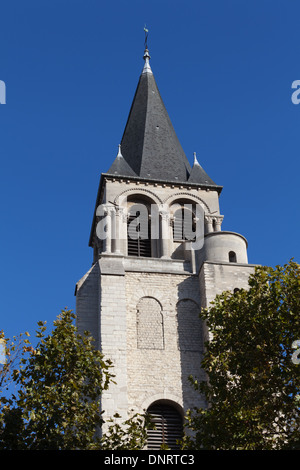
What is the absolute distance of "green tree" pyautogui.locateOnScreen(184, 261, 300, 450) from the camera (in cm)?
1578

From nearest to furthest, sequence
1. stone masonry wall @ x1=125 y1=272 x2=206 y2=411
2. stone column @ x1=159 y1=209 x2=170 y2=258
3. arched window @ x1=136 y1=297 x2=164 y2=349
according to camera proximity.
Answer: stone masonry wall @ x1=125 y1=272 x2=206 y2=411 → arched window @ x1=136 y1=297 x2=164 y2=349 → stone column @ x1=159 y1=209 x2=170 y2=258

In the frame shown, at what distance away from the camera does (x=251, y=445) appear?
15461 mm

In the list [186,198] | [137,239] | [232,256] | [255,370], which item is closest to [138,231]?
[137,239]

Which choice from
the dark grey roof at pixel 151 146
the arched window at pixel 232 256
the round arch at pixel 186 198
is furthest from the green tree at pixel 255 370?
the dark grey roof at pixel 151 146

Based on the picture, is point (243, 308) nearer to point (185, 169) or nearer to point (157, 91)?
point (185, 169)

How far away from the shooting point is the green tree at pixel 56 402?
15.3m

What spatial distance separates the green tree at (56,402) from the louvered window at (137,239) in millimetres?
11657

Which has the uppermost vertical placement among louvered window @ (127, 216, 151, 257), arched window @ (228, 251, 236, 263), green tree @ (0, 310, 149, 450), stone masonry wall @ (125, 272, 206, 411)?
louvered window @ (127, 216, 151, 257)

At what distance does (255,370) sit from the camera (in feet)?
53.2

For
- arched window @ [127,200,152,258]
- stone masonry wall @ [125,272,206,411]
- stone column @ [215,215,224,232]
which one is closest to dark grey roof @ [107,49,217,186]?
arched window @ [127,200,152,258]

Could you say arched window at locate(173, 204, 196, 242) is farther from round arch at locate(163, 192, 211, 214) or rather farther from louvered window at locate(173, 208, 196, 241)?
round arch at locate(163, 192, 211, 214)

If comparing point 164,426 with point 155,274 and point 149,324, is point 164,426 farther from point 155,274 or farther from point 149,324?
point 155,274

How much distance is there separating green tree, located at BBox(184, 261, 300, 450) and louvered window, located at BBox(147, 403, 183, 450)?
20.0ft
